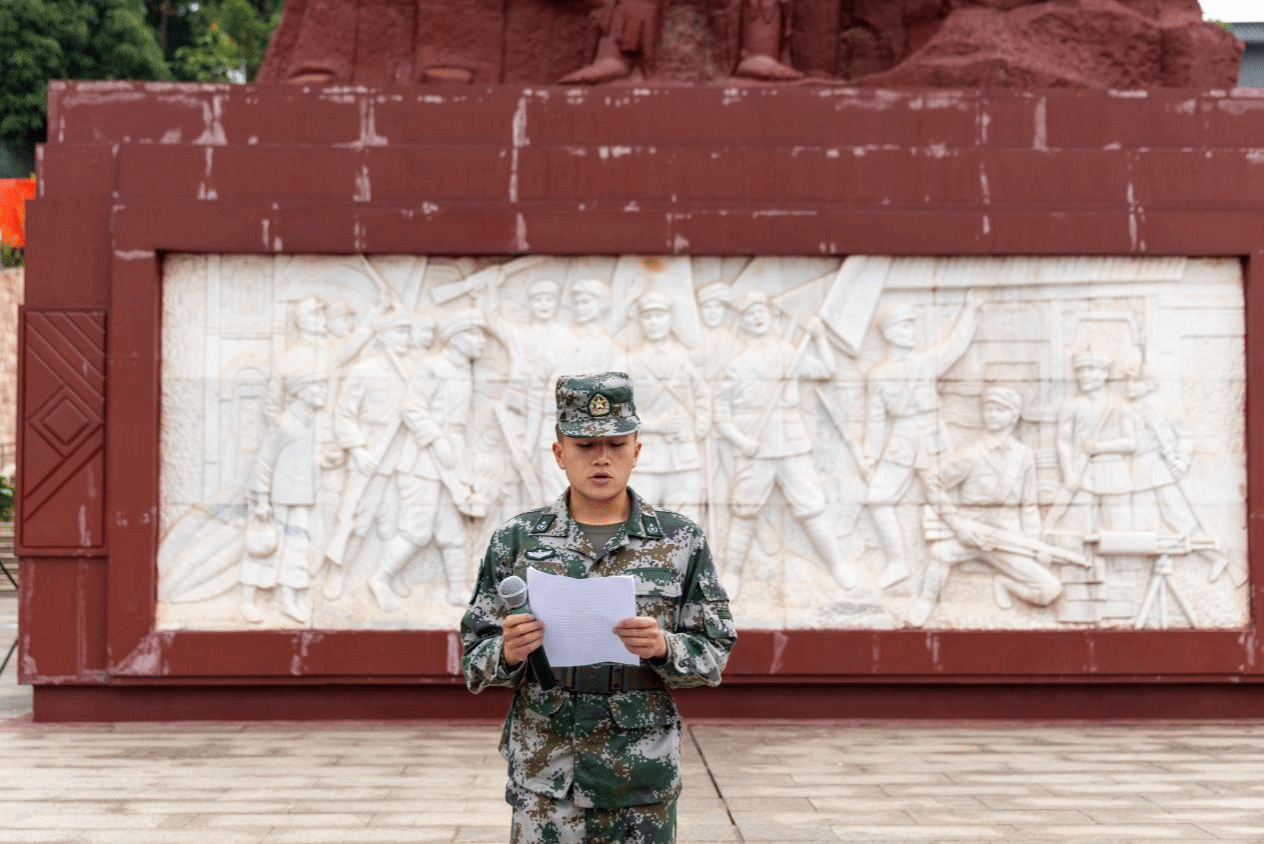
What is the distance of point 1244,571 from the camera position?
7477mm

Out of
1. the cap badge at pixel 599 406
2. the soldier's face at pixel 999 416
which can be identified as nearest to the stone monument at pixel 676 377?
the soldier's face at pixel 999 416

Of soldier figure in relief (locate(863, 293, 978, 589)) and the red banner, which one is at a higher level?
the red banner

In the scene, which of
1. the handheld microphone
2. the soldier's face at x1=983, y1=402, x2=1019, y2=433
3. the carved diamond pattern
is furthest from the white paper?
the carved diamond pattern

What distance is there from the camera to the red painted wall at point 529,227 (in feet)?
24.2

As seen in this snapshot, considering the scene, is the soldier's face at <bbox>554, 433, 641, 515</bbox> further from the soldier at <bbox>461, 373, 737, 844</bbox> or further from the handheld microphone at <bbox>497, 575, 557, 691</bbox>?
the handheld microphone at <bbox>497, 575, 557, 691</bbox>

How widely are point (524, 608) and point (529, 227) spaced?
178 inches

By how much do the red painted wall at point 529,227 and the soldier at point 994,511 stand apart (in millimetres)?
242

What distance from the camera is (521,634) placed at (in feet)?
10.1

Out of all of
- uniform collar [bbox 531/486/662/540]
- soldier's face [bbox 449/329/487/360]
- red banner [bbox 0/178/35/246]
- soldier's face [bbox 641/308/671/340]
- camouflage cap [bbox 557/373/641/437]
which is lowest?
uniform collar [bbox 531/486/662/540]

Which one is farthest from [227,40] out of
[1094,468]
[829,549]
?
[1094,468]

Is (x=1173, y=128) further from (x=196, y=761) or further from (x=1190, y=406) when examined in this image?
(x=196, y=761)

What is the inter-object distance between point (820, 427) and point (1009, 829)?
8.64 ft

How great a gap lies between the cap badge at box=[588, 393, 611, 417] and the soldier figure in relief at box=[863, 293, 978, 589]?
171 inches

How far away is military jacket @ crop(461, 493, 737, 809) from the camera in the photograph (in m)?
3.23
